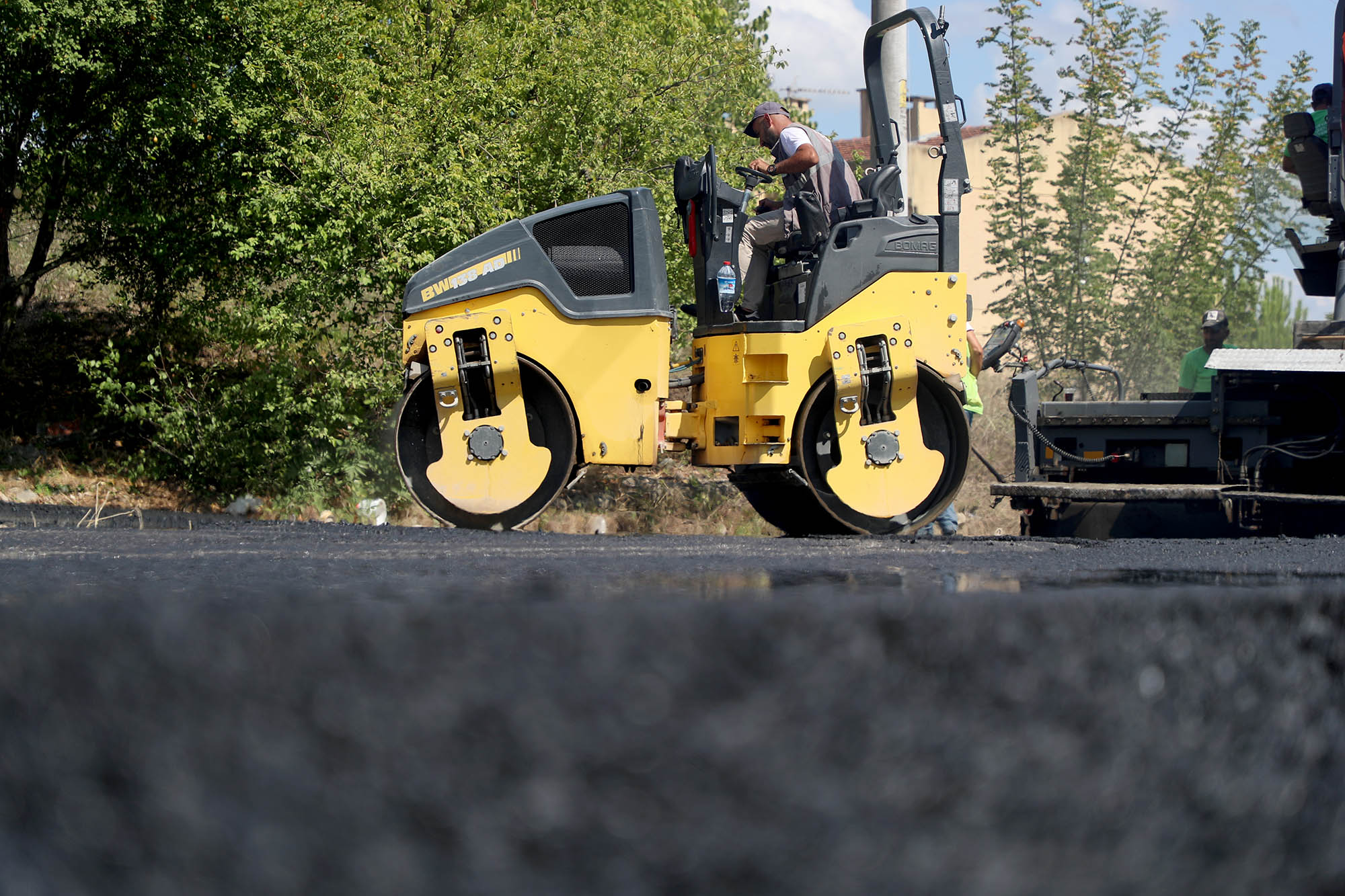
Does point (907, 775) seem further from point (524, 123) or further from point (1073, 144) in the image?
point (1073, 144)

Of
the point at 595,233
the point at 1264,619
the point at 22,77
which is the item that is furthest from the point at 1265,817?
the point at 22,77

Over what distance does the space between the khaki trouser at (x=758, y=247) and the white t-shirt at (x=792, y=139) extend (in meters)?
0.32

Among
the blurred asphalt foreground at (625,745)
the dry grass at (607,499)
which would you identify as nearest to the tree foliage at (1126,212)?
the dry grass at (607,499)

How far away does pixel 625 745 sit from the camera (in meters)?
0.78

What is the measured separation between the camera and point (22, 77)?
1202 centimetres

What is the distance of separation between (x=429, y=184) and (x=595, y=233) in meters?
4.67

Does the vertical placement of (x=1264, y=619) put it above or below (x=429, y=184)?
below

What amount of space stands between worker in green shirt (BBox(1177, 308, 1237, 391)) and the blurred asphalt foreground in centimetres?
839

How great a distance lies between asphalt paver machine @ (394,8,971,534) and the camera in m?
5.86

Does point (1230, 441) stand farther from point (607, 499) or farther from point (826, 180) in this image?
point (607, 499)

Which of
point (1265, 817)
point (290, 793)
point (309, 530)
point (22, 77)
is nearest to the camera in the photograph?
point (290, 793)

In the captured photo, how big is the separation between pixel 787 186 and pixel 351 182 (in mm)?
4761

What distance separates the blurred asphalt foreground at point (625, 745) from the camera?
2.54ft

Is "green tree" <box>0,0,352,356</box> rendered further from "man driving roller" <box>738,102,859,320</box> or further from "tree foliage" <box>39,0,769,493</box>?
"man driving roller" <box>738,102,859,320</box>
